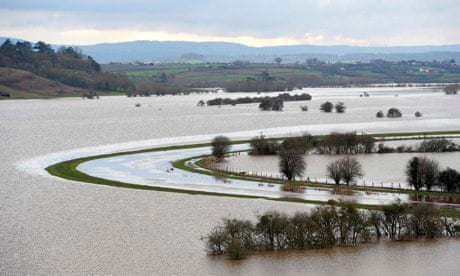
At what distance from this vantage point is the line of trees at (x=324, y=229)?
34.0 m

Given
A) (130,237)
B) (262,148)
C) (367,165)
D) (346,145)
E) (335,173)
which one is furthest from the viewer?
(346,145)

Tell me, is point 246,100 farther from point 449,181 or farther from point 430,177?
point 449,181

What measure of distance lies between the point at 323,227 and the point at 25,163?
35.3 m

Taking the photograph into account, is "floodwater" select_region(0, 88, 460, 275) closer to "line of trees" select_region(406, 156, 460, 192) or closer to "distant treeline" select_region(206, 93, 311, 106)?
"line of trees" select_region(406, 156, 460, 192)

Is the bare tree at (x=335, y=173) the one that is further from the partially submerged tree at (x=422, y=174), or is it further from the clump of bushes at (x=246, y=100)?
the clump of bushes at (x=246, y=100)

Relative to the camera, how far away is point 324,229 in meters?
34.9

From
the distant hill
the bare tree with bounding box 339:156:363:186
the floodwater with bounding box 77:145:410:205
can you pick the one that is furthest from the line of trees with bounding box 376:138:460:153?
the distant hill

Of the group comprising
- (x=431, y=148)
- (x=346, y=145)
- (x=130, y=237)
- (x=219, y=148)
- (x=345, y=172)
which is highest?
(x=345, y=172)

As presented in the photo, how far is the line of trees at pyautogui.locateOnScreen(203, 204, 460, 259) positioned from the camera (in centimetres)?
3400

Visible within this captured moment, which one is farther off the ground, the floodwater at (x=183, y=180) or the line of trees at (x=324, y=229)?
the line of trees at (x=324, y=229)

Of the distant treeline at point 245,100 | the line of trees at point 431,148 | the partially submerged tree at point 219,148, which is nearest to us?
the partially submerged tree at point 219,148

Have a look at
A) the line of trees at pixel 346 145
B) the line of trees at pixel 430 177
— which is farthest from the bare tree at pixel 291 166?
→ the line of trees at pixel 346 145

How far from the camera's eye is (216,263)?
107 ft

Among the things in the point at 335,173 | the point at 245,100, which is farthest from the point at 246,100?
the point at 335,173
